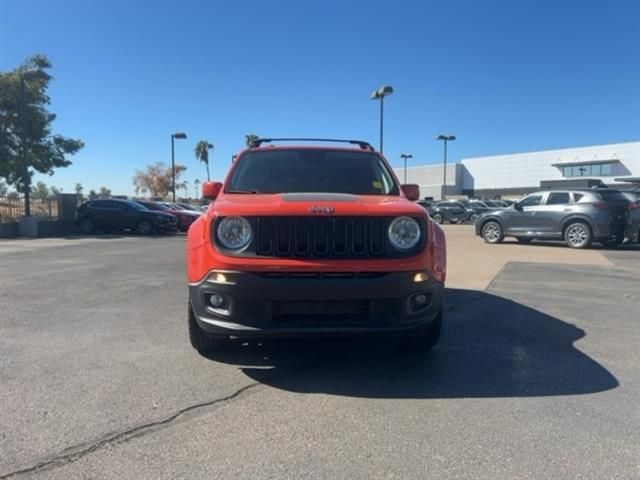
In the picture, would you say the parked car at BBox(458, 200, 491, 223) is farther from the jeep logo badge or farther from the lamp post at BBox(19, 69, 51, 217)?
the jeep logo badge

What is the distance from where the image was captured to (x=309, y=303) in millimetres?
3814

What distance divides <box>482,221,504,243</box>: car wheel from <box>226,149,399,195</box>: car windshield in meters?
12.7

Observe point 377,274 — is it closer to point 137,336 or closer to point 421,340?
point 421,340

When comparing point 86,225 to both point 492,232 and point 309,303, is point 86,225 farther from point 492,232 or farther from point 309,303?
point 309,303

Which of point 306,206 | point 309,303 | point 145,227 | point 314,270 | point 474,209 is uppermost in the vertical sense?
point 474,209

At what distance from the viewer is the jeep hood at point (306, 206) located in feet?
12.7

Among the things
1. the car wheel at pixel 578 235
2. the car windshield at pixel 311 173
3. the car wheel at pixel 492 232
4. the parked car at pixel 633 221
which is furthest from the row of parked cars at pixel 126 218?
the car windshield at pixel 311 173

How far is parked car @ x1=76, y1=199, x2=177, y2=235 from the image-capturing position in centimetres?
2164

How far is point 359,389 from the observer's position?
12.8ft

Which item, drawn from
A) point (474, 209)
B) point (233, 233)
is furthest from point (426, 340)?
point (474, 209)

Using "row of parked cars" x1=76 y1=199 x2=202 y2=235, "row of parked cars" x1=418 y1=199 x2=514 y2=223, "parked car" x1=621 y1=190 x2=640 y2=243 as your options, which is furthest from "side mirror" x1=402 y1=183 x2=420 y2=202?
"row of parked cars" x1=418 y1=199 x2=514 y2=223

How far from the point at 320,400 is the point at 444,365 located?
1.27 metres

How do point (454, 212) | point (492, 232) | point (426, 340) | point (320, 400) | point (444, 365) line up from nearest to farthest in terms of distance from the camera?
1. point (320, 400)
2. point (444, 365)
3. point (426, 340)
4. point (492, 232)
5. point (454, 212)

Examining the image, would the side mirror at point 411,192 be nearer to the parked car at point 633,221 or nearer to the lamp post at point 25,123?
the parked car at point 633,221
